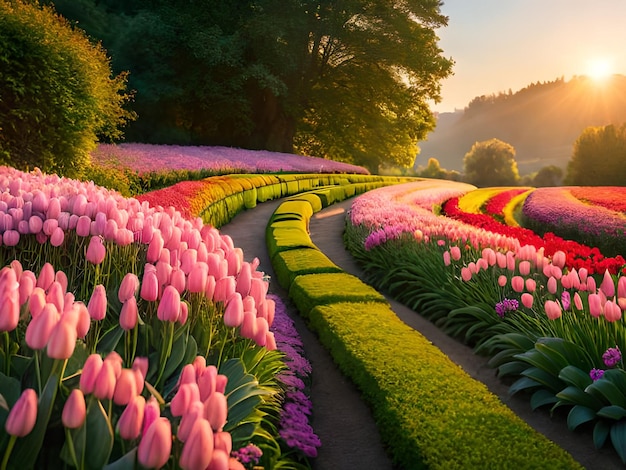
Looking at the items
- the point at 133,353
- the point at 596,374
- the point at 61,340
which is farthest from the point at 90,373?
the point at 596,374

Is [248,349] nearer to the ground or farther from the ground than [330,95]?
nearer to the ground

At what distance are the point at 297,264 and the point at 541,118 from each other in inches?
6417

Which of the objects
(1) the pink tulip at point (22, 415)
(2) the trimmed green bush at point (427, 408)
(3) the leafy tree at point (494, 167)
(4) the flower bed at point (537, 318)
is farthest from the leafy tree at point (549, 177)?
(1) the pink tulip at point (22, 415)

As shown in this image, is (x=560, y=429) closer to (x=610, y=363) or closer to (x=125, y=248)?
(x=610, y=363)

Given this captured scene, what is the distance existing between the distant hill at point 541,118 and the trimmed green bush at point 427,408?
136 meters

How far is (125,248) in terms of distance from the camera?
3.90m

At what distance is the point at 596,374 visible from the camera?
3842 millimetres

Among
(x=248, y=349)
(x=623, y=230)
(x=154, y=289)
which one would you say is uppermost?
(x=623, y=230)

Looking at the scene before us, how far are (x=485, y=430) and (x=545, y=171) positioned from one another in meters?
63.3

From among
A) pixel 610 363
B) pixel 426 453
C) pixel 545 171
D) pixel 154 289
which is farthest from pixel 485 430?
pixel 545 171

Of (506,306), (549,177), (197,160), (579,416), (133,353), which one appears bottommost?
(197,160)

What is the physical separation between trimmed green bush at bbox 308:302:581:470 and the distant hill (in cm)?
13577

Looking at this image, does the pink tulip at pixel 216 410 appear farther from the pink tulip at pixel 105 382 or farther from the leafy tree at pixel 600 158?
the leafy tree at pixel 600 158

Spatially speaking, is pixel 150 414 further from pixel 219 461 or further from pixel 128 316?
pixel 128 316
